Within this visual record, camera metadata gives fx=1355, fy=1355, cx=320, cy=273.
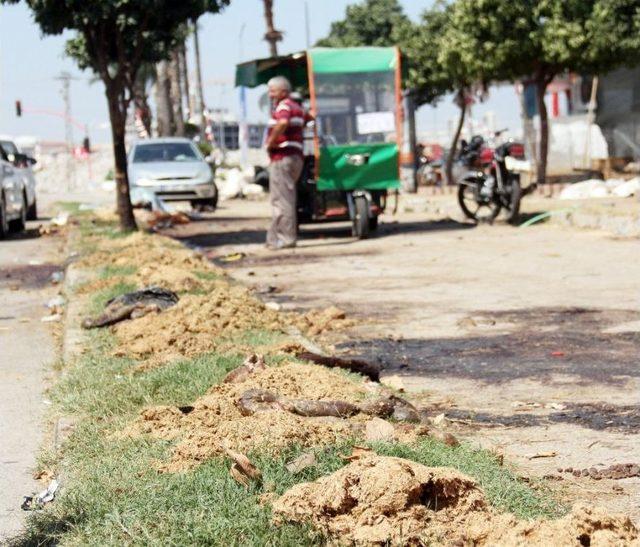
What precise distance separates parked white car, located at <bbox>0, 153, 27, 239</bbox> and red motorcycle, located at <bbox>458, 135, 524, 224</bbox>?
7.46 metres

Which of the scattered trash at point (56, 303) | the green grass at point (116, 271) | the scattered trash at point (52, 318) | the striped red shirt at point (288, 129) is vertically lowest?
the scattered trash at point (52, 318)

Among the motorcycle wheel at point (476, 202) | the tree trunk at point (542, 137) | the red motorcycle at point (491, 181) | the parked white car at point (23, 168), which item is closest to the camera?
the red motorcycle at point (491, 181)

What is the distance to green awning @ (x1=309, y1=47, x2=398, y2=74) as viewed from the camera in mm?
18594

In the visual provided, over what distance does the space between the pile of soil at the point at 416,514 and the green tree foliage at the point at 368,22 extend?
59047 mm

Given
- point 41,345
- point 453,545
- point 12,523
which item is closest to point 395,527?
point 453,545

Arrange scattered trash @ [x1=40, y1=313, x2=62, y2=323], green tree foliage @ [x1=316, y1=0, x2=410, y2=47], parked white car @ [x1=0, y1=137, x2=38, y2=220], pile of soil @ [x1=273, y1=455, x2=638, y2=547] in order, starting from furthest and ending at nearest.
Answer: green tree foliage @ [x1=316, y1=0, x2=410, y2=47] < parked white car @ [x1=0, y1=137, x2=38, y2=220] < scattered trash @ [x1=40, y1=313, x2=62, y2=323] < pile of soil @ [x1=273, y1=455, x2=638, y2=547]

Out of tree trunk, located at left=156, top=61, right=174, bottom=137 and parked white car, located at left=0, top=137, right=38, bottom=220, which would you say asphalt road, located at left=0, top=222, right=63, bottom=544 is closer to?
parked white car, located at left=0, top=137, right=38, bottom=220

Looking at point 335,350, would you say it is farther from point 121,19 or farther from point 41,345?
point 121,19

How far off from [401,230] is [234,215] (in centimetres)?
839

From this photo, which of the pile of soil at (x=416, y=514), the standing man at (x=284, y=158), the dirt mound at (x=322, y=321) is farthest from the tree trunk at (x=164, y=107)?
the pile of soil at (x=416, y=514)

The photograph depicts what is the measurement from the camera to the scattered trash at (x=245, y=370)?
6380 millimetres

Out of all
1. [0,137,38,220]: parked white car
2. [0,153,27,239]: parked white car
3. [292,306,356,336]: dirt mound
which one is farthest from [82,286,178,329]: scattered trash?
[0,137,38,220]: parked white car

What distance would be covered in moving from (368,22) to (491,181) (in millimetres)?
44988

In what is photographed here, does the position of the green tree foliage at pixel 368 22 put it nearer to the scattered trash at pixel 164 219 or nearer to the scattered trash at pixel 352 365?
the scattered trash at pixel 164 219
